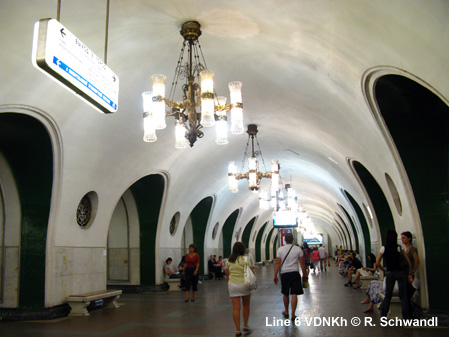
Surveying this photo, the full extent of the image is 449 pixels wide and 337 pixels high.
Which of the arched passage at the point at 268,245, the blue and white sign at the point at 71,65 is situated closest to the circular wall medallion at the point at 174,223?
the blue and white sign at the point at 71,65

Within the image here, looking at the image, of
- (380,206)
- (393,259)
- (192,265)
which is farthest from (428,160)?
(192,265)

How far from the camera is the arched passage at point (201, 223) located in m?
17.4

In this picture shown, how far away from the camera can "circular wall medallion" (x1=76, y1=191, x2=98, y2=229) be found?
9.08m

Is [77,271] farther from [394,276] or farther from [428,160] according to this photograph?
[428,160]

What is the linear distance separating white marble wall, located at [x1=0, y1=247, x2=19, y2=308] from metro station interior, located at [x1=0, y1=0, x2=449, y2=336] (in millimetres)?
19

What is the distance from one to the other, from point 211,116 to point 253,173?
5.28 m

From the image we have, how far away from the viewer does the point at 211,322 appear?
266 inches

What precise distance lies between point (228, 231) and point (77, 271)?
14.4 meters

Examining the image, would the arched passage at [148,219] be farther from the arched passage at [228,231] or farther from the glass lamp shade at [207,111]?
the arched passage at [228,231]

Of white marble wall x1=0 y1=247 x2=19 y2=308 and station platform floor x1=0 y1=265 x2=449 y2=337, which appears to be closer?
station platform floor x1=0 y1=265 x2=449 y2=337

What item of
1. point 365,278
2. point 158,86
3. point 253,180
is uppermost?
point 158,86

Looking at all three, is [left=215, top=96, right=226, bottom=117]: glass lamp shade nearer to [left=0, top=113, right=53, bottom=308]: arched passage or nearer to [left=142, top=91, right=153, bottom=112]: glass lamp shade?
[left=142, top=91, right=153, bottom=112]: glass lamp shade

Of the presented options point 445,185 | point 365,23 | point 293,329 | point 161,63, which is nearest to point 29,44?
point 161,63

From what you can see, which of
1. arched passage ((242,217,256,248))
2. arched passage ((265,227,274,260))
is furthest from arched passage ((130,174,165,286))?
arched passage ((265,227,274,260))
